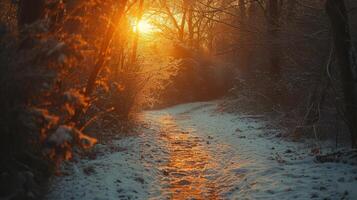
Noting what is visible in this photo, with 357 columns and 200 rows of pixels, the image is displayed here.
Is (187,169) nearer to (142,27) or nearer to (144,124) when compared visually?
(144,124)

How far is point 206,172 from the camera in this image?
9547mm

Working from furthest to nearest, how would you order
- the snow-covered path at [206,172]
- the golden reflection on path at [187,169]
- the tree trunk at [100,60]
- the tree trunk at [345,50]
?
Result: the tree trunk at [345,50] < the golden reflection on path at [187,169] < the tree trunk at [100,60] < the snow-covered path at [206,172]

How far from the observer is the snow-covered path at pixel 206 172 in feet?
24.2

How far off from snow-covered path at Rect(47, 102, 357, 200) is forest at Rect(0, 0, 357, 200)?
3 centimetres

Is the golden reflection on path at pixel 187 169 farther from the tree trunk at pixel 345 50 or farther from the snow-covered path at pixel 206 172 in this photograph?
the tree trunk at pixel 345 50

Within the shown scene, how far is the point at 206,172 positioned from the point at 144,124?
7077 millimetres

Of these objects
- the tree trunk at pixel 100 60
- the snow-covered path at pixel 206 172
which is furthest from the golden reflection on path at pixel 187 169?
the tree trunk at pixel 100 60

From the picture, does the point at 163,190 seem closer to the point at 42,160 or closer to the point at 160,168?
the point at 160,168

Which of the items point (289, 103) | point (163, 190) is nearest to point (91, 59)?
point (163, 190)

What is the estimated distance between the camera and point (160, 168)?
9.73 meters

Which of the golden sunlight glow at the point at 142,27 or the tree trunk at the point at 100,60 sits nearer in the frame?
the tree trunk at the point at 100,60

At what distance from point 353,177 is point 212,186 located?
2890 mm

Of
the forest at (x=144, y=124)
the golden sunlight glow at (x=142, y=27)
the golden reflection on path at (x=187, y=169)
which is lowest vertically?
the golden reflection on path at (x=187, y=169)

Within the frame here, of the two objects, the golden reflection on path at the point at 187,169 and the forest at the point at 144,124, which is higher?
the forest at the point at 144,124
